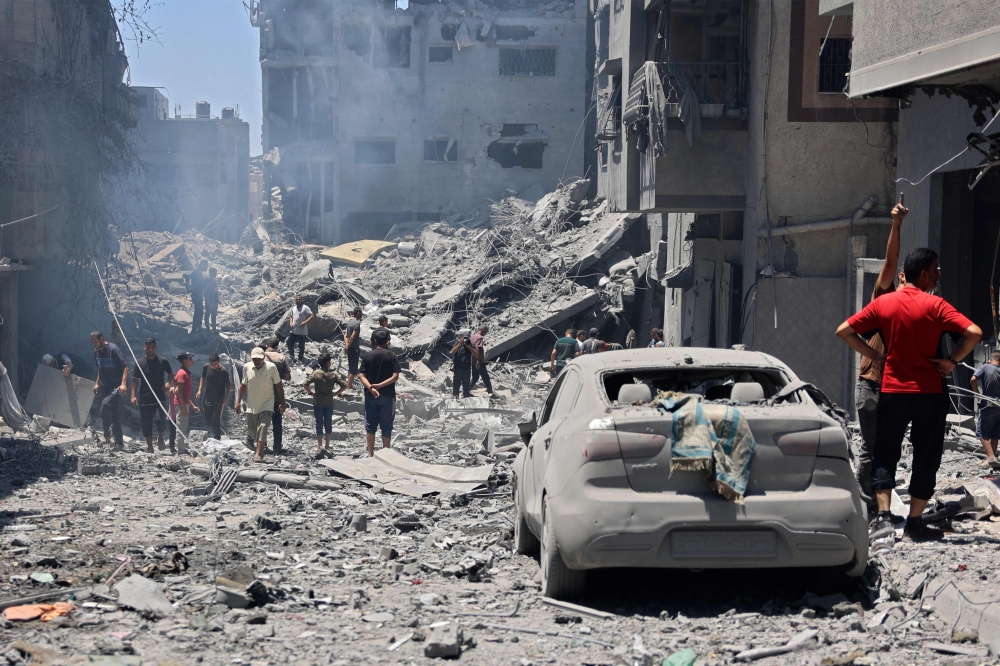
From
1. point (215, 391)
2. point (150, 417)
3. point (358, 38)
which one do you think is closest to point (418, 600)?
point (150, 417)

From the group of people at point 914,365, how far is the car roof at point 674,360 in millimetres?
592

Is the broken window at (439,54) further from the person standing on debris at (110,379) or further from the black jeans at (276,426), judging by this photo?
the black jeans at (276,426)

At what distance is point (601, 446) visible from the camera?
556 centimetres

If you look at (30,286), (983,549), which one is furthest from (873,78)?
(30,286)

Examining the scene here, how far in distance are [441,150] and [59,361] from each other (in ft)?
91.1

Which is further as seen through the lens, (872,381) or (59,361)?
(59,361)

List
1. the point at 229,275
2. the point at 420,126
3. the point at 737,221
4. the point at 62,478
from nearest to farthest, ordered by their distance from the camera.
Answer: the point at 62,478
the point at 737,221
the point at 229,275
the point at 420,126

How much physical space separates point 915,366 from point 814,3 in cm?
1064

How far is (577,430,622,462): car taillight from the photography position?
5551 millimetres

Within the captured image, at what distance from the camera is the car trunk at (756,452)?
554 cm

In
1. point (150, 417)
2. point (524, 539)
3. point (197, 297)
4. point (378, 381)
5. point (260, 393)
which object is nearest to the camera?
point (524, 539)

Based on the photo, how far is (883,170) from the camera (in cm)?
1559

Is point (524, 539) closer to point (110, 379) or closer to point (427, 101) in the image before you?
point (110, 379)

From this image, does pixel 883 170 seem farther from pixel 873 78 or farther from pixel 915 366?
pixel 915 366
